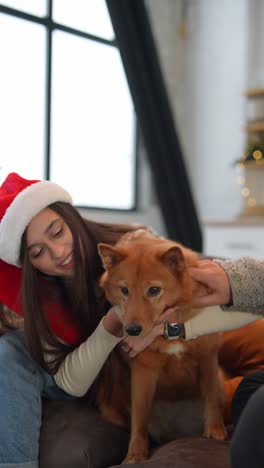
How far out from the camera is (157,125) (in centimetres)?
508

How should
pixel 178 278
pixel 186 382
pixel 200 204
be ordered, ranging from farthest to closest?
1. pixel 200 204
2. pixel 186 382
3. pixel 178 278

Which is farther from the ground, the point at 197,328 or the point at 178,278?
the point at 178,278

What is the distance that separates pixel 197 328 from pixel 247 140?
Answer: 3.68 meters

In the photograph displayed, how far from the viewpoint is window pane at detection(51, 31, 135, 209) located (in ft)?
15.9

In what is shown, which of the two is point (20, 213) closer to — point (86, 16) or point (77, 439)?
point (77, 439)

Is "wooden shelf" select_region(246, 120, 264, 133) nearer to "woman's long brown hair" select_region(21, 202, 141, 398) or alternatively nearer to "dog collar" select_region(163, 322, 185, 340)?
"woman's long brown hair" select_region(21, 202, 141, 398)

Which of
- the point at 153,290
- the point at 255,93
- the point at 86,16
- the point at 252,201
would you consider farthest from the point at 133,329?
the point at 86,16

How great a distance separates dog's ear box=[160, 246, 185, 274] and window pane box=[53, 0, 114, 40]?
3.56 metres

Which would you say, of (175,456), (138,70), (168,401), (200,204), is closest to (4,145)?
(138,70)

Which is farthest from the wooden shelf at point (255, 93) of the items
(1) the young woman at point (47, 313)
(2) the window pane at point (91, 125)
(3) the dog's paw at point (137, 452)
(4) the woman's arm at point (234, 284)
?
(3) the dog's paw at point (137, 452)

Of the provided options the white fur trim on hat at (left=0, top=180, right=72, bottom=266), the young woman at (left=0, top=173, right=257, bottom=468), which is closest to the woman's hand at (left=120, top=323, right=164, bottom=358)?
the young woman at (left=0, top=173, right=257, bottom=468)

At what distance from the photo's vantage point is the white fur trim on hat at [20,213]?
1.94 metres

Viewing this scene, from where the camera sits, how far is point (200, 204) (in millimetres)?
5395

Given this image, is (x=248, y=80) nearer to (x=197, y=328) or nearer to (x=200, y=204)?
(x=200, y=204)
